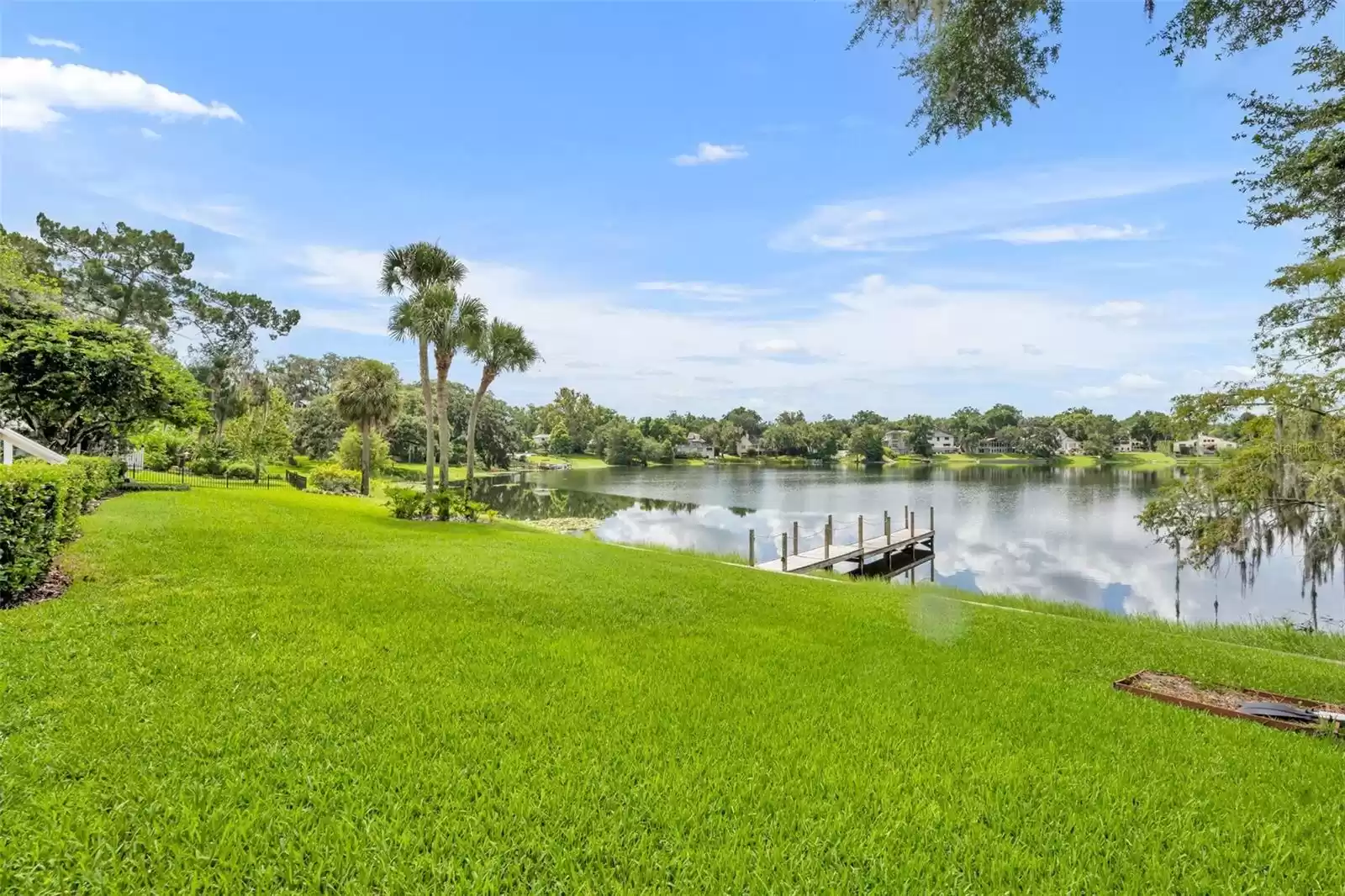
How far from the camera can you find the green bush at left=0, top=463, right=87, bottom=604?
212 inches

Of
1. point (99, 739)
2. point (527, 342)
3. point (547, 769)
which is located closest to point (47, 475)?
point (99, 739)

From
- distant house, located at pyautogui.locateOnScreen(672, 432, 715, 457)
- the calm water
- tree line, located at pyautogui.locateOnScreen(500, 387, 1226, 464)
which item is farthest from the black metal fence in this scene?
distant house, located at pyautogui.locateOnScreen(672, 432, 715, 457)

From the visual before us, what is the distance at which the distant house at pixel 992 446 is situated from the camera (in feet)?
341

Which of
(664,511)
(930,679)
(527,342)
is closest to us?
(930,679)

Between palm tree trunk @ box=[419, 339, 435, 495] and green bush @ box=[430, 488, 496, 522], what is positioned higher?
palm tree trunk @ box=[419, 339, 435, 495]

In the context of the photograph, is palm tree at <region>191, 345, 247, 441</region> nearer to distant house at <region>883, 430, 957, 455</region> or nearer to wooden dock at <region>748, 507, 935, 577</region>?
wooden dock at <region>748, 507, 935, 577</region>

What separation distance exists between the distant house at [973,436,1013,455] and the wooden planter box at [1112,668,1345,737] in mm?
108819

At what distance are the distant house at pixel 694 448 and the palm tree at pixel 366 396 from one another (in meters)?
68.2

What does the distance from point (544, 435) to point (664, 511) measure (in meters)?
72.9

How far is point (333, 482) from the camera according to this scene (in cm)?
3002

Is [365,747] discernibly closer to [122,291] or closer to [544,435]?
[122,291]

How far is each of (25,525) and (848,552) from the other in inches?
718

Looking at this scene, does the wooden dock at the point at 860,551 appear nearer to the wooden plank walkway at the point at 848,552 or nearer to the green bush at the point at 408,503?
the wooden plank walkway at the point at 848,552

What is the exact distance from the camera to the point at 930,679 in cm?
500
